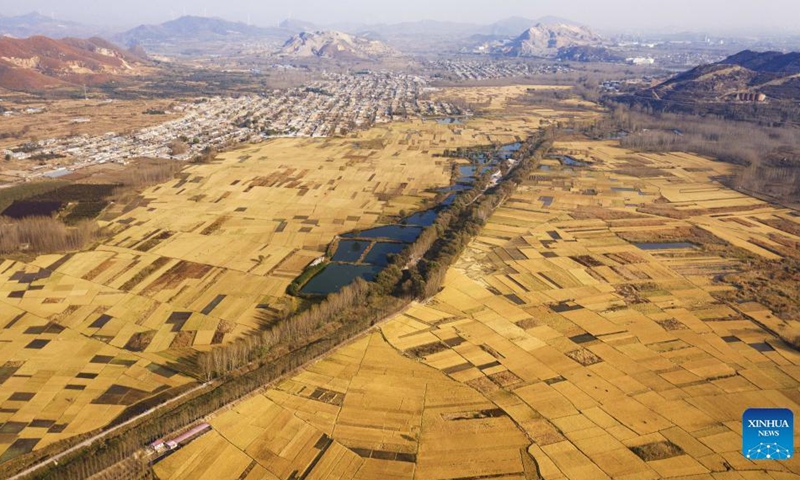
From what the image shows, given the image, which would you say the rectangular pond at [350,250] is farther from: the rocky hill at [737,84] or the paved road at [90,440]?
the rocky hill at [737,84]

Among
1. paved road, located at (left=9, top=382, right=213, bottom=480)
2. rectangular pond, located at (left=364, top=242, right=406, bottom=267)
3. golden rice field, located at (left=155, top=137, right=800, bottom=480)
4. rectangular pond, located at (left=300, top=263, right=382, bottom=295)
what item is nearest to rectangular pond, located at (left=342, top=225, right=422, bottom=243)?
rectangular pond, located at (left=364, top=242, right=406, bottom=267)

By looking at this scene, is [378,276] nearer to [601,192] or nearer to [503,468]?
[503,468]

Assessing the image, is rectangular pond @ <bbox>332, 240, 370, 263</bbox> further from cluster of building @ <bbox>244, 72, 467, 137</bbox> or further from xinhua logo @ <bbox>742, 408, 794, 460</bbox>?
cluster of building @ <bbox>244, 72, 467, 137</bbox>

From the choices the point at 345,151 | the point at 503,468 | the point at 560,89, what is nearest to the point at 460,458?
the point at 503,468

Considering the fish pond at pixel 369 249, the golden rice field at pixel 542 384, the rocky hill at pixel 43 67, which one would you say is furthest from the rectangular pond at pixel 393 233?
the rocky hill at pixel 43 67

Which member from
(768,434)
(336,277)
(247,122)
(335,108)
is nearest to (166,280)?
(336,277)

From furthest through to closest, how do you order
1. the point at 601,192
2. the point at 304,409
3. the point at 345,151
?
1. the point at 345,151
2. the point at 601,192
3. the point at 304,409

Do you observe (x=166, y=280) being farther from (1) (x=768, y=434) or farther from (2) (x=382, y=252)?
(1) (x=768, y=434)
